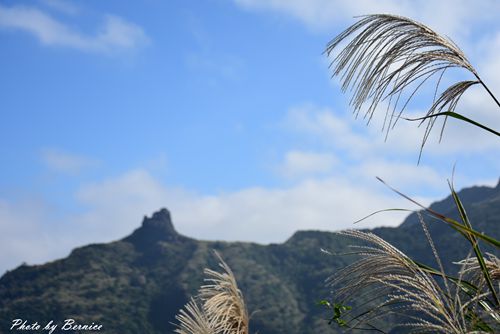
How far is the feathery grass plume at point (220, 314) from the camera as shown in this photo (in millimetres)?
4206

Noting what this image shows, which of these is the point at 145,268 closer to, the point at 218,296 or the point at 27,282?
the point at 27,282

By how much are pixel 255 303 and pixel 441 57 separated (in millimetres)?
96499

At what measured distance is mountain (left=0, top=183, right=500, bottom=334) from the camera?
92.2m

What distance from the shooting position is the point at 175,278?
115 metres

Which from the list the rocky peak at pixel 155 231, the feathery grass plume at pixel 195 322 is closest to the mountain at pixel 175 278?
the rocky peak at pixel 155 231

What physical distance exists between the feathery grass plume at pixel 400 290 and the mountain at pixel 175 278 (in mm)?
80448

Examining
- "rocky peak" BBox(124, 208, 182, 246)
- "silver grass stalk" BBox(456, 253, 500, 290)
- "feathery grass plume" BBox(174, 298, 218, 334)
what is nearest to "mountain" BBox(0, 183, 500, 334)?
"rocky peak" BBox(124, 208, 182, 246)

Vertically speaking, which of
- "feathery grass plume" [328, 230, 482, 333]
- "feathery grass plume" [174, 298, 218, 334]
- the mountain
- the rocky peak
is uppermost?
the rocky peak

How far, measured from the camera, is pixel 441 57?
2.84 m

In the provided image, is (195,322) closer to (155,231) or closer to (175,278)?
(175,278)

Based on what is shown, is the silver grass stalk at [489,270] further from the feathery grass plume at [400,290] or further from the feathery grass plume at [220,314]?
the feathery grass plume at [220,314]

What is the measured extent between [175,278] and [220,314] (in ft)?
371

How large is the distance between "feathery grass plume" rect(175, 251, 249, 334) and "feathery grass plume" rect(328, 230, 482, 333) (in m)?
1.38

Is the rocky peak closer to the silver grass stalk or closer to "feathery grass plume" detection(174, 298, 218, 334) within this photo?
"feathery grass plume" detection(174, 298, 218, 334)
